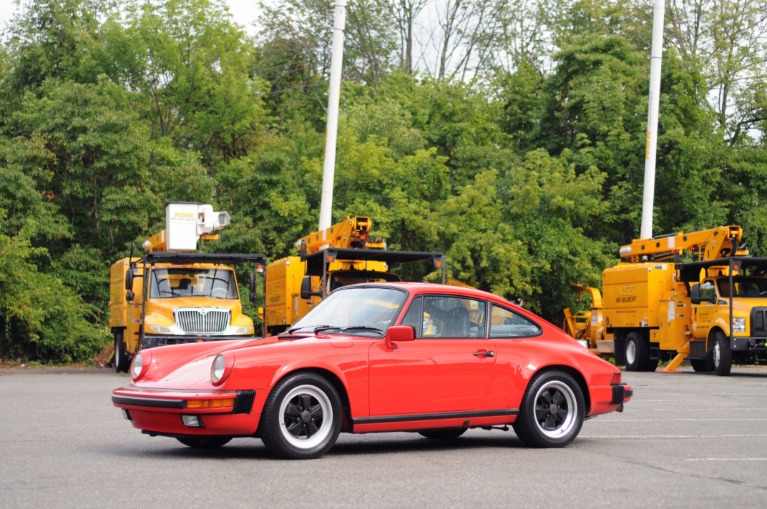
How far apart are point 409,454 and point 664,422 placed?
482 cm

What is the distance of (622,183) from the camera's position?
42281 mm

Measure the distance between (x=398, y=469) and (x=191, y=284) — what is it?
17924 mm

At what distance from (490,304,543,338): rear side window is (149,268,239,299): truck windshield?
53.3 ft

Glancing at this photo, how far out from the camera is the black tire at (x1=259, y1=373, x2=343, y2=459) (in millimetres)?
9430

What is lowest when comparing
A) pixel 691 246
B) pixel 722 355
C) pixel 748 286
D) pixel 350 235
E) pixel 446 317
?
pixel 722 355

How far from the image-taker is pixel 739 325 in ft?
86.6

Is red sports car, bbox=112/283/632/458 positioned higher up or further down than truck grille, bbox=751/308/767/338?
further down

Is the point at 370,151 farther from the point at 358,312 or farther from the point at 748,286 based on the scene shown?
the point at 358,312

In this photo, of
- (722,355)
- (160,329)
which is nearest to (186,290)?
(160,329)

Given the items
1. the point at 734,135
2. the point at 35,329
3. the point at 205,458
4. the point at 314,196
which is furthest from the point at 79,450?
the point at 734,135

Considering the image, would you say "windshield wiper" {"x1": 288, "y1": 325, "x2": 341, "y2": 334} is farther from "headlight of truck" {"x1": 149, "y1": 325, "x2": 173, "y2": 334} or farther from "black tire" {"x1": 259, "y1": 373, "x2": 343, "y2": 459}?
"headlight of truck" {"x1": 149, "y1": 325, "x2": 173, "y2": 334}

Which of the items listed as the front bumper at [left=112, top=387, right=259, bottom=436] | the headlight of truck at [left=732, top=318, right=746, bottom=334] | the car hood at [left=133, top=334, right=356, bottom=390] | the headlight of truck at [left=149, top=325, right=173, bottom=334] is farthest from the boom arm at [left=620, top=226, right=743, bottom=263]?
the front bumper at [left=112, top=387, right=259, bottom=436]

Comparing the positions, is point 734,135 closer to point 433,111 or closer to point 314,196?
point 433,111

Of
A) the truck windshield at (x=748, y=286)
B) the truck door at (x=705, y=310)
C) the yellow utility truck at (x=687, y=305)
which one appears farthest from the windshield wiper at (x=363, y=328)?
the truck windshield at (x=748, y=286)
